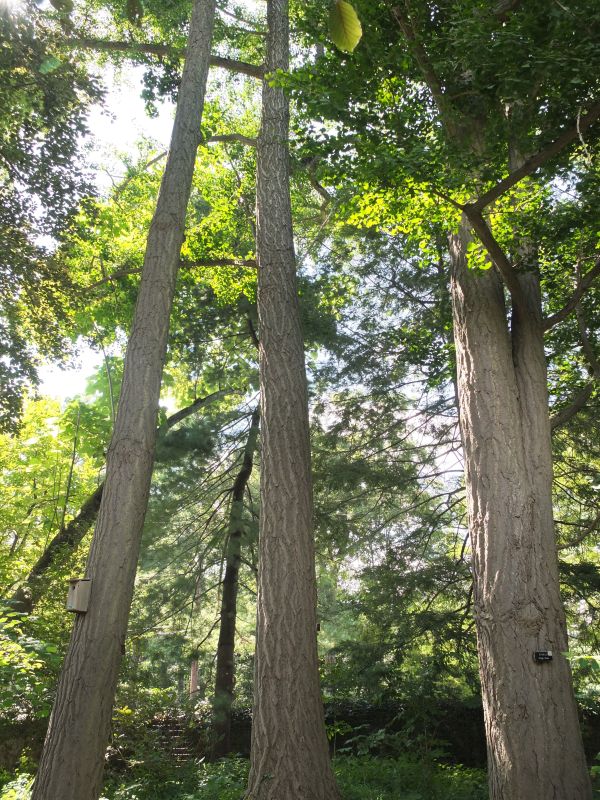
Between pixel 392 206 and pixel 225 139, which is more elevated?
pixel 225 139

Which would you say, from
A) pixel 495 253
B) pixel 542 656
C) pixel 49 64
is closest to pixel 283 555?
pixel 542 656

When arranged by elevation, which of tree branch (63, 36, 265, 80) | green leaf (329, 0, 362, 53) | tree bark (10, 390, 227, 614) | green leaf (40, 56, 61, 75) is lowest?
green leaf (329, 0, 362, 53)

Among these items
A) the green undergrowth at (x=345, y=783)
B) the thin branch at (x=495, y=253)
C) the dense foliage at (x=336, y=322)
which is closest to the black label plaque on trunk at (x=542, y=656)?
the dense foliage at (x=336, y=322)

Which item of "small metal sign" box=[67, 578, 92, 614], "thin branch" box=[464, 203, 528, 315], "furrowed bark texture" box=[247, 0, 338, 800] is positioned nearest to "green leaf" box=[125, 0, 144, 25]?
"furrowed bark texture" box=[247, 0, 338, 800]

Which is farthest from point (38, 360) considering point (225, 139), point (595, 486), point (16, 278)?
point (595, 486)

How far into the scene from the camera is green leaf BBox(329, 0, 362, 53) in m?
1.21

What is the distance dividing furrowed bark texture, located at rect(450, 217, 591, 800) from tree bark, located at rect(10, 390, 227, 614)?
5.22 metres

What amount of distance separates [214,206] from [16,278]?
323cm

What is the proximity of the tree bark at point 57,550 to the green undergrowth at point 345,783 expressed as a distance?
2686mm

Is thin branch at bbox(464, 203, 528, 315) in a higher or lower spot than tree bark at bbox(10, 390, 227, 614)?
higher

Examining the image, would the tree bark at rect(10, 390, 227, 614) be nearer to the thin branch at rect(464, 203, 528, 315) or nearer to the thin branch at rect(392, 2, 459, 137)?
the thin branch at rect(464, 203, 528, 315)

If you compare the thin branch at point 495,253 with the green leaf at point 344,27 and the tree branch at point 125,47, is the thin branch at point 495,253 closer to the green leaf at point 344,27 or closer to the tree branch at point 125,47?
the green leaf at point 344,27

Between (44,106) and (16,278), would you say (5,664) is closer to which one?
(16,278)

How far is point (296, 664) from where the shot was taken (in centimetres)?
419
